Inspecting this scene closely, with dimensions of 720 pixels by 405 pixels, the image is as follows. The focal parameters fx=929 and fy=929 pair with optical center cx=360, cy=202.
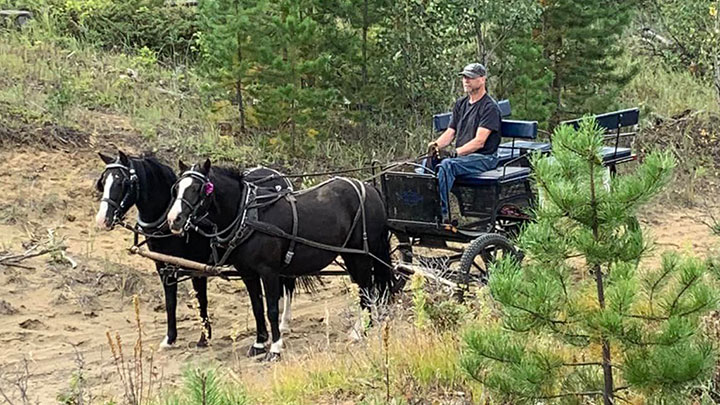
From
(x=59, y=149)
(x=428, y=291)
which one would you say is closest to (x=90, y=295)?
(x=59, y=149)

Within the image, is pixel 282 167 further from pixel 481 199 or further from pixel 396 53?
pixel 481 199

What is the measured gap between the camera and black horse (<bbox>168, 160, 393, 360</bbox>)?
813 cm

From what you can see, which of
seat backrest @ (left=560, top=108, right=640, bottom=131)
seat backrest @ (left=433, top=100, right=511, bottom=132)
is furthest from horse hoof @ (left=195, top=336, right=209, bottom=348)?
seat backrest @ (left=560, top=108, right=640, bottom=131)

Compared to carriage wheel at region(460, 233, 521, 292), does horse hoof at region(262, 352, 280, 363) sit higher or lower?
lower

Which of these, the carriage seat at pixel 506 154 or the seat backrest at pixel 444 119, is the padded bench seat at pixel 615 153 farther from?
the seat backrest at pixel 444 119

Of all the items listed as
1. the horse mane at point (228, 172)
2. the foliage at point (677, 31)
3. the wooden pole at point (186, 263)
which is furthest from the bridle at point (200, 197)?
the foliage at point (677, 31)

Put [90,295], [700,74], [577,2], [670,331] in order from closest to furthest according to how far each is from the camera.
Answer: [670,331]
[90,295]
[577,2]
[700,74]

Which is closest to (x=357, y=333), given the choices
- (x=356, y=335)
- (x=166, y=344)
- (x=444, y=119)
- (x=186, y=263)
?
(x=356, y=335)

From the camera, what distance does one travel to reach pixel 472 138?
30.1 ft

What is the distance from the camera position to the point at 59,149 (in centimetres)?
1280

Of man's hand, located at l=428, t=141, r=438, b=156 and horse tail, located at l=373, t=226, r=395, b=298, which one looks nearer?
man's hand, located at l=428, t=141, r=438, b=156

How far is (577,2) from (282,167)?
5660mm

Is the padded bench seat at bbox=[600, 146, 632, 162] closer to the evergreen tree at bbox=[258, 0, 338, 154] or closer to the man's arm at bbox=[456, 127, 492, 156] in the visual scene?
the man's arm at bbox=[456, 127, 492, 156]

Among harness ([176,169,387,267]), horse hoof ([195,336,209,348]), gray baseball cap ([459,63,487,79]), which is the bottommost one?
horse hoof ([195,336,209,348])
